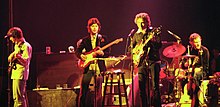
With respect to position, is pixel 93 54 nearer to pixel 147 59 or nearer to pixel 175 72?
pixel 147 59

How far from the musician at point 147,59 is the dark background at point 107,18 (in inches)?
172

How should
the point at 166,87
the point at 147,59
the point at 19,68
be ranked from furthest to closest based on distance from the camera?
the point at 166,87, the point at 19,68, the point at 147,59

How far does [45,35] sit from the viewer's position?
38.1 ft

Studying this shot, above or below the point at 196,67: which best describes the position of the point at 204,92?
below

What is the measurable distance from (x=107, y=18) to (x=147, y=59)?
480cm

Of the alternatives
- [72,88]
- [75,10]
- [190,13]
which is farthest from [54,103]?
[190,13]

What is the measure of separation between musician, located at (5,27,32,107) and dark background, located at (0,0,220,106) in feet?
8.56

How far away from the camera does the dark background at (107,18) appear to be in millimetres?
11516

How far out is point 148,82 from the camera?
7648 mm

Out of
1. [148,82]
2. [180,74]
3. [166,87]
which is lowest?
[166,87]

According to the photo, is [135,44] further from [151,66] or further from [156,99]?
[156,99]

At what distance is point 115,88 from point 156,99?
2.32 m

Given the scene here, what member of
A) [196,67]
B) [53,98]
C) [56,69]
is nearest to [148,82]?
[196,67]

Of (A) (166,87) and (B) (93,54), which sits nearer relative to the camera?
(B) (93,54)
